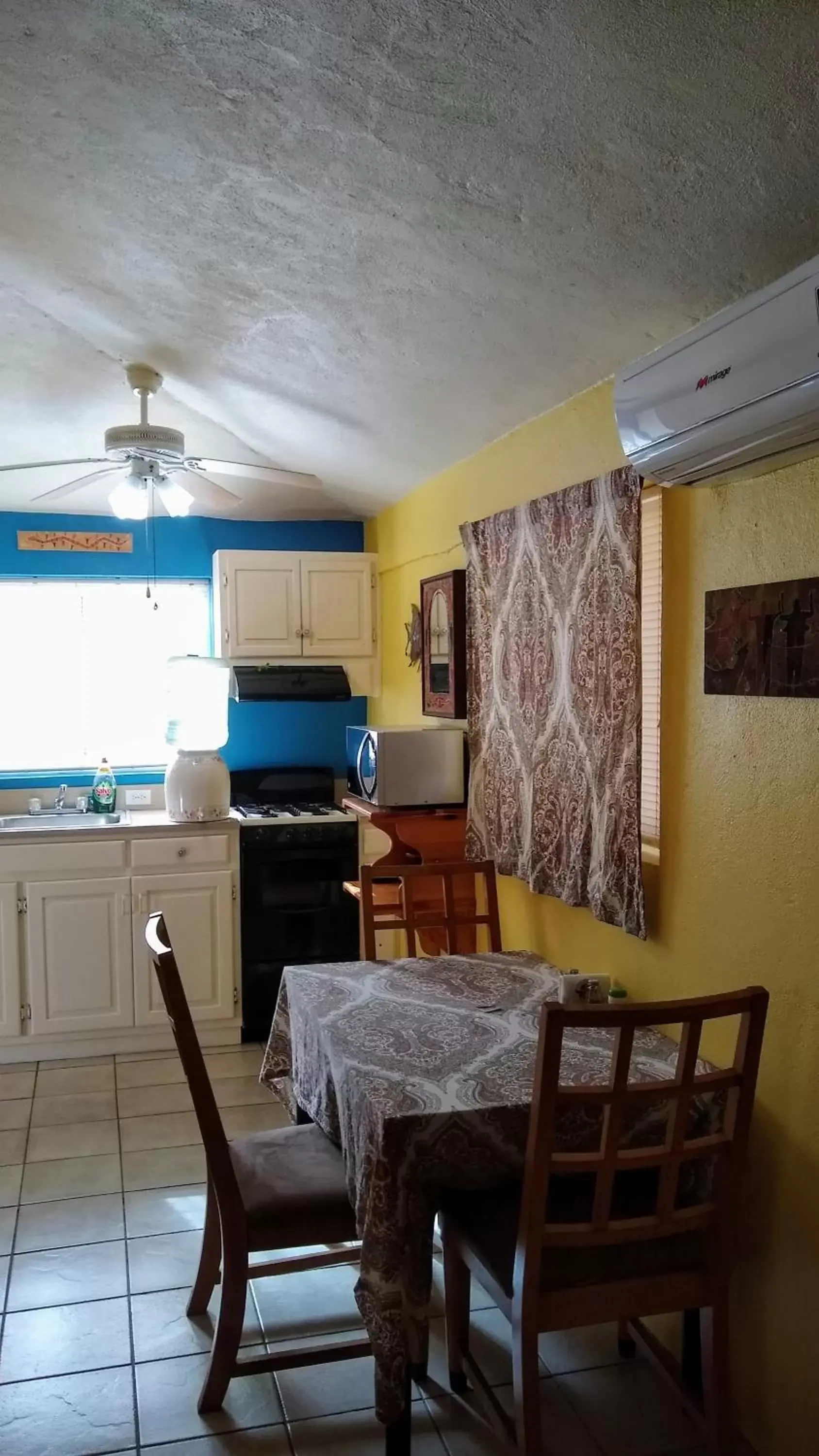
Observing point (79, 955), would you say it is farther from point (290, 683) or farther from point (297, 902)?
point (290, 683)

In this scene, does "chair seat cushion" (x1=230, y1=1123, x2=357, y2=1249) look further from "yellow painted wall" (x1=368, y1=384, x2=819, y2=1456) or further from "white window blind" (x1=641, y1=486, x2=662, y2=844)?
"white window blind" (x1=641, y1=486, x2=662, y2=844)

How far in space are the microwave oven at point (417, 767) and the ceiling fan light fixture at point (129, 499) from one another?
3.30 feet

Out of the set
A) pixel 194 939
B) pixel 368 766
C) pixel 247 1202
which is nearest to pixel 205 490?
pixel 368 766

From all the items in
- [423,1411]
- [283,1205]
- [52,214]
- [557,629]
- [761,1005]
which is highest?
[52,214]

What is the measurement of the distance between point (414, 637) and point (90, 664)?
5.17ft

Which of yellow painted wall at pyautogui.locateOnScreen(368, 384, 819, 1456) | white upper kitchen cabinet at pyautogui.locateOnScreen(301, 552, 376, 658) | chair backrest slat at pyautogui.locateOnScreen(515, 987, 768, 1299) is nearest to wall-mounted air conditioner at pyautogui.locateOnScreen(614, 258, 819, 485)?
yellow painted wall at pyautogui.locateOnScreen(368, 384, 819, 1456)

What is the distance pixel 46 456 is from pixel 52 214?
179 cm

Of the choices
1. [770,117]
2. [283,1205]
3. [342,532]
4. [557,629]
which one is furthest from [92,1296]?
[342,532]

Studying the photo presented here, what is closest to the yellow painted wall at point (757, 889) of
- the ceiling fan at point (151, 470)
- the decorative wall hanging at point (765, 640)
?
the decorative wall hanging at point (765, 640)

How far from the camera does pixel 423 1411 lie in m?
2.16

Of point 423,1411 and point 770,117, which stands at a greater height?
point 770,117

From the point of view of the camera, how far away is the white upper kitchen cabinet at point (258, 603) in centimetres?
432

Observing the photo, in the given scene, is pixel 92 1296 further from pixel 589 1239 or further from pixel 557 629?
pixel 557 629

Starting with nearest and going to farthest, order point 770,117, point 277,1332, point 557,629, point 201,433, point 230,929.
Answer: point 770,117 < point 277,1332 < point 557,629 < point 201,433 < point 230,929
